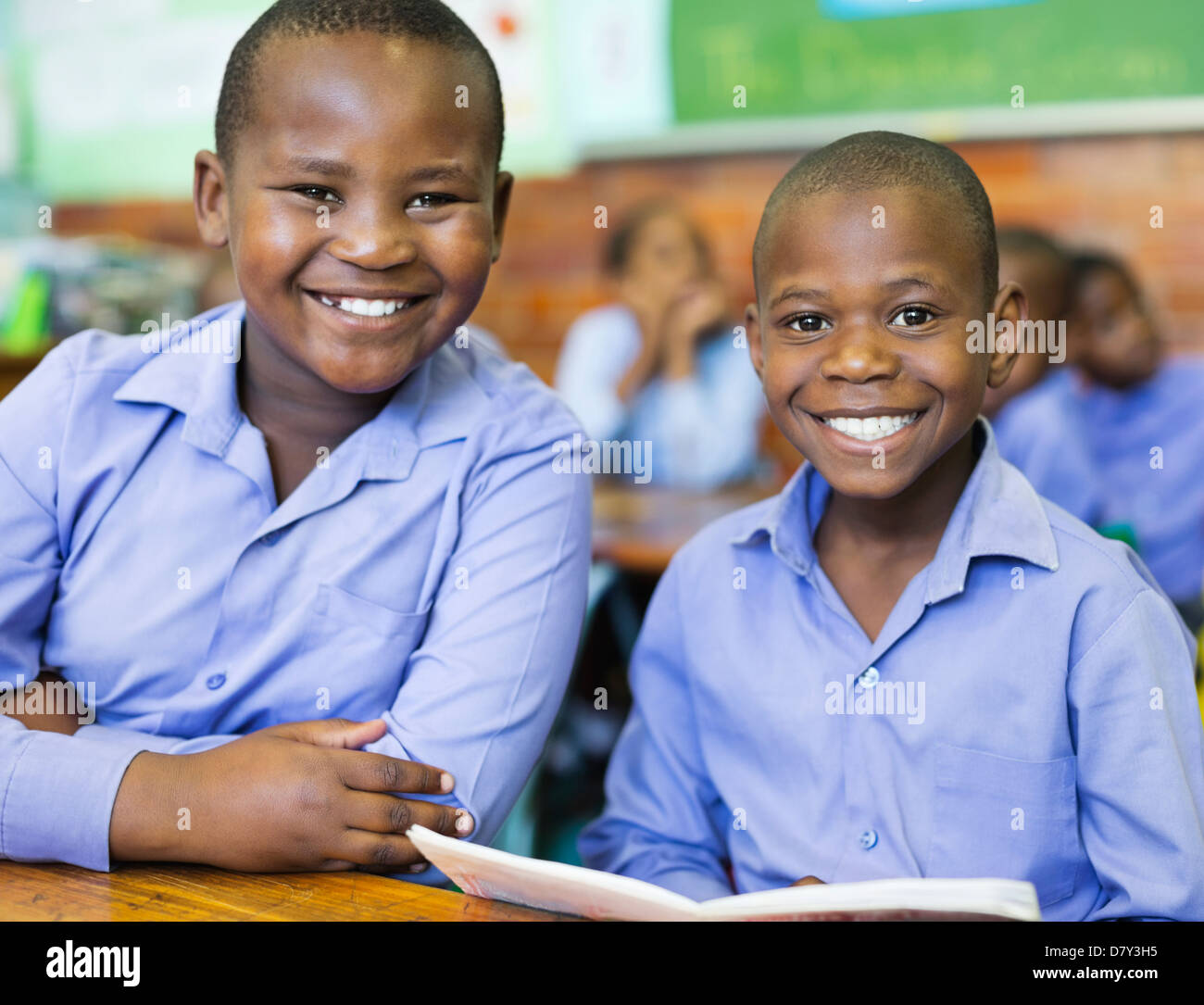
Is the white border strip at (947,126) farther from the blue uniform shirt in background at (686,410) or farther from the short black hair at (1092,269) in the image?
the blue uniform shirt in background at (686,410)

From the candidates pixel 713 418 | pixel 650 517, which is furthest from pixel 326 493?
pixel 713 418

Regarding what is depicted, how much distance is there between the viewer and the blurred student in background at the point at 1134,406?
3.63 meters

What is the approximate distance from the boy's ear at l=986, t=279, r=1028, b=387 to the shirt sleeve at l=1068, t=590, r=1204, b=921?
0.95 ft

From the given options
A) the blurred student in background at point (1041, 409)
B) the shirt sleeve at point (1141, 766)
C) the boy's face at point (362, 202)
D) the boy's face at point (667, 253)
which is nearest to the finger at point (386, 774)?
the boy's face at point (362, 202)

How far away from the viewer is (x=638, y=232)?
14.6 ft

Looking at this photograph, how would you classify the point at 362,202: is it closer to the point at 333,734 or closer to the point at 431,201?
the point at 431,201

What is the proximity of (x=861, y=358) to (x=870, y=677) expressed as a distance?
33 cm

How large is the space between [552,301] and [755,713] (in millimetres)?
3724

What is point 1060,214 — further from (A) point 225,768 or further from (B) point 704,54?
(A) point 225,768

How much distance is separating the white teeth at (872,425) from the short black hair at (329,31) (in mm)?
471

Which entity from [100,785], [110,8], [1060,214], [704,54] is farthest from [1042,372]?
[110,8]

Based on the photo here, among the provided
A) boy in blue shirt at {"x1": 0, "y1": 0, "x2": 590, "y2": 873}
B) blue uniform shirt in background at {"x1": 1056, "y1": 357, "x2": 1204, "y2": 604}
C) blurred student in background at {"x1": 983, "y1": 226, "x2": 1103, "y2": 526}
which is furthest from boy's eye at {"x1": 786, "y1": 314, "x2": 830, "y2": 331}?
blue uniform shirt in background at {"x1": 1056, "y1": 357, "x2": 1204, "y2": 604}

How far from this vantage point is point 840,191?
1.29 metres
